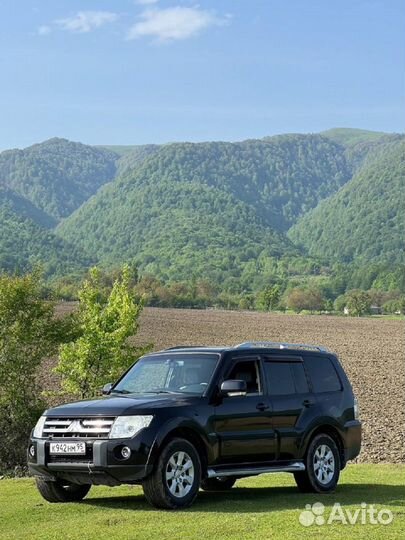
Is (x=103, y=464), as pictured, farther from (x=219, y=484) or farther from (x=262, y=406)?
(x=219, y=484)

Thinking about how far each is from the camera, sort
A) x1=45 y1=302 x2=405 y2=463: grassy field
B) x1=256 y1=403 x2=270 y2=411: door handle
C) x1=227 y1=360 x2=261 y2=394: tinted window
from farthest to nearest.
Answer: x1=45 y1=302 x2=405 y2=463: grassy field
x1=227 y1=360 x2=261 y2=394: tinted window
x1=256 y1=403 x2=270 y2=411: door handle

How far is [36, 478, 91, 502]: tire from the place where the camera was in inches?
504

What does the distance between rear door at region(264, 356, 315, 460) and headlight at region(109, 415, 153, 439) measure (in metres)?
2.43

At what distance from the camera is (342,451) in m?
14.6

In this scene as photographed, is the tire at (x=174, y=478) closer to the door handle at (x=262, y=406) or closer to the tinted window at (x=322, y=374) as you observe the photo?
the door handle at (x=262, y=406)

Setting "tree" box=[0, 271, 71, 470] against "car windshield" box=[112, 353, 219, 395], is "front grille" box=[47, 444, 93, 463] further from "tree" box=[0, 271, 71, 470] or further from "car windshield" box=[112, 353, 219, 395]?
"tree" box=[0, 271, 71, 470]

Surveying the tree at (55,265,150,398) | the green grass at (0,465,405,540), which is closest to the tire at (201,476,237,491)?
the green grass at (0,465,405,540)

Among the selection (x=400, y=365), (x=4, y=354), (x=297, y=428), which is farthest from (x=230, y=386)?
(x=400, y=365)

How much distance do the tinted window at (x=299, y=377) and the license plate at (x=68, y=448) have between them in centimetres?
371

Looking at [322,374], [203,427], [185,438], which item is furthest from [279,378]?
[185,438]

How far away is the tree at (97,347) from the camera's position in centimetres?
3078

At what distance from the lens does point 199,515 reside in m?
11.3

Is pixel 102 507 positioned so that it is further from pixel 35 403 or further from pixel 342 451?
pixel 35 403

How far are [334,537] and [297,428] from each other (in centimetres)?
379
